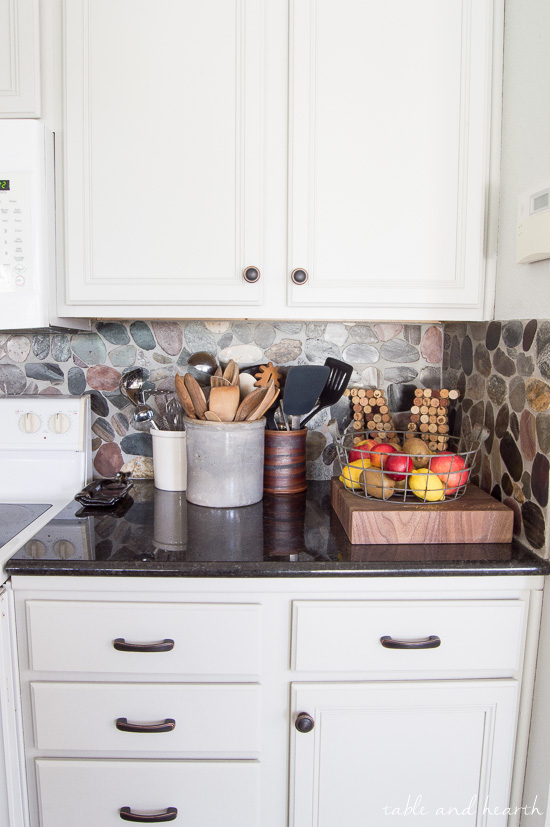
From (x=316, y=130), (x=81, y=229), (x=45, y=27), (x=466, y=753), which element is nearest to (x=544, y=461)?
(x=466, y=753)

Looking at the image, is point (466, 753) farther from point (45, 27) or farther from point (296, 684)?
point (45, 27)

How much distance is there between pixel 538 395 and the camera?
111 centimetres

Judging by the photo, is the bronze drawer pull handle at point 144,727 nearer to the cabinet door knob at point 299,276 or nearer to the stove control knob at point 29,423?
the stove control knob at point 29,423

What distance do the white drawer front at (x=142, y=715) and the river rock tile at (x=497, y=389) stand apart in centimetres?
84

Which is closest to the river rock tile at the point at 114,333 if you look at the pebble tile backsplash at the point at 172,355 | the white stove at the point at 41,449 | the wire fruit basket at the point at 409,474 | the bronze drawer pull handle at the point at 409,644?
the pebble tile backsplash at the point at 172,355

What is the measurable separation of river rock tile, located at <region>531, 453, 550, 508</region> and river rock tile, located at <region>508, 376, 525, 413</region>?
0.42ft

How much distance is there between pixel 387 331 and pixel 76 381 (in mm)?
950

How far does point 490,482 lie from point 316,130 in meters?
0.94

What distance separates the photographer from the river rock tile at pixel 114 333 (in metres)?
1.63

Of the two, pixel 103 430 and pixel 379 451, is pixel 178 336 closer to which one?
pixel 103 430

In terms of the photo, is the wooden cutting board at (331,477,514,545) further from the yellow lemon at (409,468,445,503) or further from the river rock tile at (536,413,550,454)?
the river rock tile at (536,413,550,454)

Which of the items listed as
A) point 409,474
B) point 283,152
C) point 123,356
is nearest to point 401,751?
point 409,474

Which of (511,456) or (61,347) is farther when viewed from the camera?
(61,347)

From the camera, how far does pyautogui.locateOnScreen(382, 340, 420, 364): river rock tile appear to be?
5.43ft
